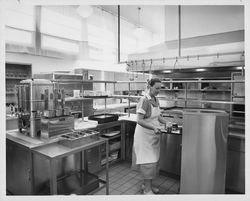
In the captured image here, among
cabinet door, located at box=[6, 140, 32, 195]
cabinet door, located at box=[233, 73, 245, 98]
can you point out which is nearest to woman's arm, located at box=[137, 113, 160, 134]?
cabinet door, located at box=[6, 140, 32, 195]

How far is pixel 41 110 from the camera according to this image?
1912mm

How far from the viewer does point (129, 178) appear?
8.30ft

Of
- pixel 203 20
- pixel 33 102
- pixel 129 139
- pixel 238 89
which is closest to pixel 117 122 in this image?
pixel 129 139

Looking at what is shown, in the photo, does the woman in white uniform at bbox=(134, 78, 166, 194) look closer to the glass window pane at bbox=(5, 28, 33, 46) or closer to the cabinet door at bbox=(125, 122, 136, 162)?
the cabinet door at bbox=(125, 122, 136, 162)

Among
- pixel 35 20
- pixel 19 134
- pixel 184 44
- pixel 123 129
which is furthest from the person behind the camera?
pixel 35 20

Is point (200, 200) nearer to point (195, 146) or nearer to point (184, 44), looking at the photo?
point (195, 146)

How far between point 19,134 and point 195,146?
5.97 feet

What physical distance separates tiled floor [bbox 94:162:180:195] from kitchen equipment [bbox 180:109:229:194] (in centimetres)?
48

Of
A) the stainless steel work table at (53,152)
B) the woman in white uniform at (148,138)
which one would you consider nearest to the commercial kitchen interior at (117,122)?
the stainless steel work table at (53,152)

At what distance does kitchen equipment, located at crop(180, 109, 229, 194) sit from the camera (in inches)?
68.9

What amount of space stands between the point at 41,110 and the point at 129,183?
4.63 feet

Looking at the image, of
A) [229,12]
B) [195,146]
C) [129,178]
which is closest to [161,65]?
[229,12]

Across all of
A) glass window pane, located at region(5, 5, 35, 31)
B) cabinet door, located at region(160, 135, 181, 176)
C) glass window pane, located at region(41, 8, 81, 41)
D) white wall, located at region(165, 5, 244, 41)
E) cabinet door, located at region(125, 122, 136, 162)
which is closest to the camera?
white wall, located at region(165, 5, 244, 41)

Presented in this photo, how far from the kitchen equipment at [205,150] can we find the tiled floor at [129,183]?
19.0 inches
